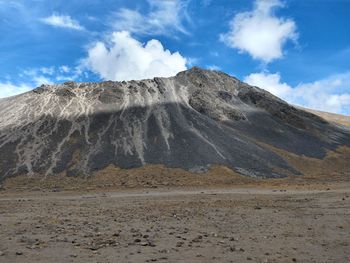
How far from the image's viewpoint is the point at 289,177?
263ft

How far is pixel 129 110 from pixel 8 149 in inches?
1306

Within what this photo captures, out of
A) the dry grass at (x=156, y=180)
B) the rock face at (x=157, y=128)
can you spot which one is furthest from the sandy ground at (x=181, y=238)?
the rock face at (x=157, y=128)

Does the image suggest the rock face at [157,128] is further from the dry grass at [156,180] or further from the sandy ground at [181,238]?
the sandy ground at [181,238]

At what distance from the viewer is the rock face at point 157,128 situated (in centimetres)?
8344

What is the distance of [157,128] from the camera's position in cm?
9738

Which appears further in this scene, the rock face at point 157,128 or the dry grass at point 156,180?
the rock face at point 157,128

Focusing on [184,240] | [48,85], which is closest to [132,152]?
[48,85]

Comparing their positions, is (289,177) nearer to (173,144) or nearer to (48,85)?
(173,144)

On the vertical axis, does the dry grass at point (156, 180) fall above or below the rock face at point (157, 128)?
below

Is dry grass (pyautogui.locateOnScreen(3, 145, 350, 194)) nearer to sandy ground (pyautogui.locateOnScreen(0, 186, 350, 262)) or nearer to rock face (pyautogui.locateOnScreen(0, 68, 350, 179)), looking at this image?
rock face (pyautogui.locateOnScreen(0, 68, 350, 179))

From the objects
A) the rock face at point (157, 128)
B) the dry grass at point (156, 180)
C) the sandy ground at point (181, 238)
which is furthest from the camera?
the rock face at point (157, 128)

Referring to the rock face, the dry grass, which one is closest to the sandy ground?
the dry grass

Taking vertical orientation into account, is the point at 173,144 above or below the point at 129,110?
below

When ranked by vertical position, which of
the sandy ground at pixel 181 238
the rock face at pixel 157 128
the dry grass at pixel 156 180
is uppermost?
the rock face at pixel 157 128
